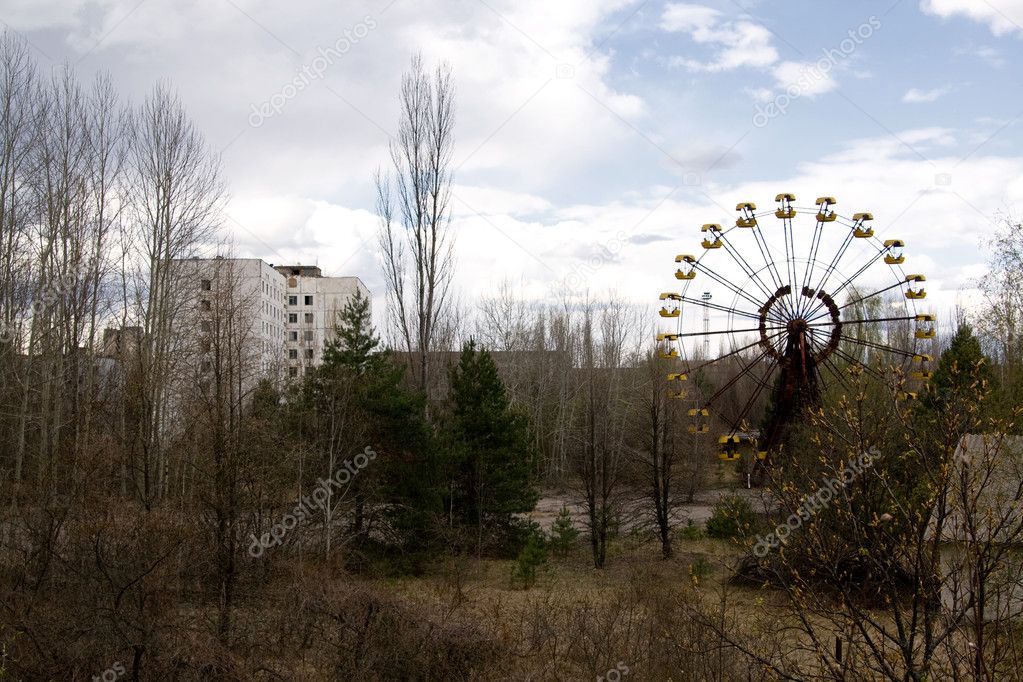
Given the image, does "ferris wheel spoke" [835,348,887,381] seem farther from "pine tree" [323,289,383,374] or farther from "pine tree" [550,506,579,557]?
"pine tree" [323,289,383,374]

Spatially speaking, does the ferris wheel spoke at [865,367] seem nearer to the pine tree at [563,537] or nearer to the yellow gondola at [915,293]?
the yellow gondola at [915,293]

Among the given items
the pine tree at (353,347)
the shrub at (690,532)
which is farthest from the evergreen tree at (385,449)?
the shrub at (690,532)

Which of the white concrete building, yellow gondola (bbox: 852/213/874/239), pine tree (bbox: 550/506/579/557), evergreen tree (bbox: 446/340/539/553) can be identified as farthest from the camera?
the white concrete building

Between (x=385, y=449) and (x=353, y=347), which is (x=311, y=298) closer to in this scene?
(x=353, y=347)

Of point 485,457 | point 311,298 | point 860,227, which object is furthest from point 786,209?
point 311,298

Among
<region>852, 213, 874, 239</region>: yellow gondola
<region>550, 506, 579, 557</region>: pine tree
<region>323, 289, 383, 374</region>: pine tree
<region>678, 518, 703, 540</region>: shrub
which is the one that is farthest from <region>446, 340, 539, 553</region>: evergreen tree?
<region>852, 213, 874, 239</region>: yellow gondola

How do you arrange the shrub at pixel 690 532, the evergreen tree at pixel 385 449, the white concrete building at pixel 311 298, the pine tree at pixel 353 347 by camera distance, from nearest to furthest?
1. the evergreen tree at pixel 385 449
2. the pine tree at pixel 353 347
3. the shrub at pixel 690 532
4. the white concrete building at pixel 311 298

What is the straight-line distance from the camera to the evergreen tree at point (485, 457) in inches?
1029

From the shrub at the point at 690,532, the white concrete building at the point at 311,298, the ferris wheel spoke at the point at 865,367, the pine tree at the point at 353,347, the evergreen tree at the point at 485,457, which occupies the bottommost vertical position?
the shrub at the point at 690,532

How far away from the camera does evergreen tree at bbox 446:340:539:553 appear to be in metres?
26.1

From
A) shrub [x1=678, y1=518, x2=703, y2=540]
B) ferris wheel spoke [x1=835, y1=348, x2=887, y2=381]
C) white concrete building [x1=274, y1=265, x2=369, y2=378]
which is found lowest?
shrub [x1=678, y1=518, x2=703, y2=540]

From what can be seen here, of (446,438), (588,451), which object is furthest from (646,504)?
(446,438)

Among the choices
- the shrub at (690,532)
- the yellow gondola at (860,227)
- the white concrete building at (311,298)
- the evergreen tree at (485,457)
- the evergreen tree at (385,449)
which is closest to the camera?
the yellow gondola at (860,227)

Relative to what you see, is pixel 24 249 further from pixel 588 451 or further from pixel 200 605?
pixel 588 451
